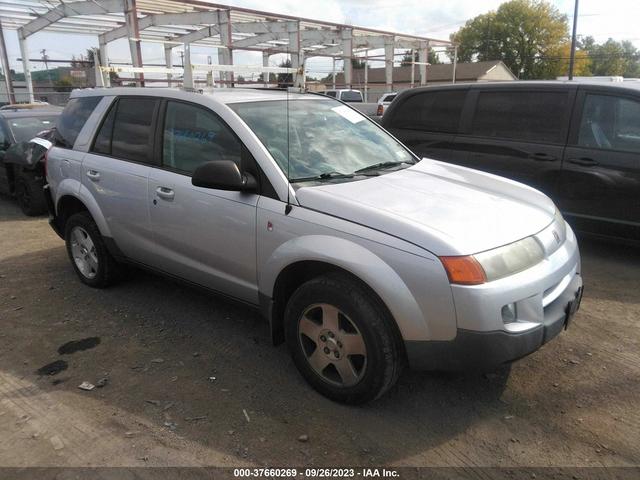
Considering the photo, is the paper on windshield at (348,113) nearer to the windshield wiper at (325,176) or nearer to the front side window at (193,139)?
the windshield wiper at (325,176)

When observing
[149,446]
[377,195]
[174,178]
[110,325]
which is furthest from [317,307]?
[110,325]

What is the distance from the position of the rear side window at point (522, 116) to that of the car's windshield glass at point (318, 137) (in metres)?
2.11

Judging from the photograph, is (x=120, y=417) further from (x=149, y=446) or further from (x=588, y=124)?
(x=588, y=124)

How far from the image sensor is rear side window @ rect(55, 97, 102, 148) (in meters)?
4.62

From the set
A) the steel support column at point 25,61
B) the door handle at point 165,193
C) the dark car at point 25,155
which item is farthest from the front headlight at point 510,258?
the steel support column at point 25,61

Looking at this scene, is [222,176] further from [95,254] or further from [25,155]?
[25,155]

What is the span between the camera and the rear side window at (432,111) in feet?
20.0

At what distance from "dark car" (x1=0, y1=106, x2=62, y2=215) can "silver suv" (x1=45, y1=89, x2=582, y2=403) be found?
3.62 m

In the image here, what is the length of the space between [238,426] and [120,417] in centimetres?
68

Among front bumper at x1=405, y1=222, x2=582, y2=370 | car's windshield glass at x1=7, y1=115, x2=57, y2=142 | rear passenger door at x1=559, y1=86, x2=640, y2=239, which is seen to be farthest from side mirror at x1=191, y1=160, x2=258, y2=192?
car's windshield glass at x1=7, y1=115, x2=57, y2=142

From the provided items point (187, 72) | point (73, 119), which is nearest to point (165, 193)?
point (187, 72)

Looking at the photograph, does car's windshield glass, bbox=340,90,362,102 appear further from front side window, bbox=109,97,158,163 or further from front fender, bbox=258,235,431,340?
front fender, bbox=258,235,431,340

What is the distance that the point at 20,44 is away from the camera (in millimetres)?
20891

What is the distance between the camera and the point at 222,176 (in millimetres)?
3029
